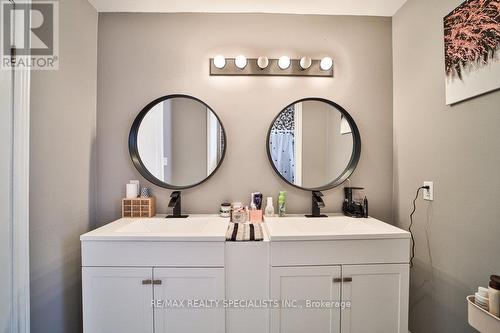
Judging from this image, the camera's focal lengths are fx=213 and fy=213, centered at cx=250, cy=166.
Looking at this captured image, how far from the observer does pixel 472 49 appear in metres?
0.96

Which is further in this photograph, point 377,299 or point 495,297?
point 377,299

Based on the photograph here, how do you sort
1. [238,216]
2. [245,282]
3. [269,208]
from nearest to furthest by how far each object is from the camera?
[245,282]
[238,216]
[269,208]

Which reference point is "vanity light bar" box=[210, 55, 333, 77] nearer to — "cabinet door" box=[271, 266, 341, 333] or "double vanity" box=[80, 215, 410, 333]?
"double vanity" box=[80, 215, 410, 333]

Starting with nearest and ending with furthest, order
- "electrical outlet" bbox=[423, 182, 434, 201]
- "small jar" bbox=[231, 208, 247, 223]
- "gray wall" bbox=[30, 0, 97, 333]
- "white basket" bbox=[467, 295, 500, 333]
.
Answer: "white basket" bbox=[467, 295, 500, 333] → "gray wall" bbox=[30, 0, 97, 333] → "electrical outlet" bbox=[423, 182, 434, 201] → "small jar" bbox=[231, 208, 247, 223]

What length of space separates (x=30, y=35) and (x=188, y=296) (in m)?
1.45

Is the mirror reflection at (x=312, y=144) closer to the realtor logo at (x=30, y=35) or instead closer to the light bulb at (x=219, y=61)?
the light bulb at (x=219, y=61)

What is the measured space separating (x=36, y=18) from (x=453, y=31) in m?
2.02

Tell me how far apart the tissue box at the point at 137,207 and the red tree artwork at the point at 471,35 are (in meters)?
1.85

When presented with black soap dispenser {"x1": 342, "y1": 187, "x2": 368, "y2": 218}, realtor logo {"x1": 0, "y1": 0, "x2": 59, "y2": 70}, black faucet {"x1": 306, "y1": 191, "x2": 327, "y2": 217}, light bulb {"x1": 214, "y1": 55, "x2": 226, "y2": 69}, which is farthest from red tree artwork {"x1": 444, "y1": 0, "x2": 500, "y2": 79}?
realtor logo {"x1": 0, "y1": 0, "x2": 59, "y2": 70}

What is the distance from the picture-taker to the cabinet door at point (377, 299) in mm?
1081

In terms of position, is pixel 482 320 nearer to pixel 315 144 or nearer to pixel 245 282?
pixel 245 282

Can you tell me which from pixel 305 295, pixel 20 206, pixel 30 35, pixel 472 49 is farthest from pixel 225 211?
pixel 472 49

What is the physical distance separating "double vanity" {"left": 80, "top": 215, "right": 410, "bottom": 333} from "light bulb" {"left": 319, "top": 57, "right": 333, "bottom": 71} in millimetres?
1086

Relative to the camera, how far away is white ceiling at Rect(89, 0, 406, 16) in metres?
1.37
